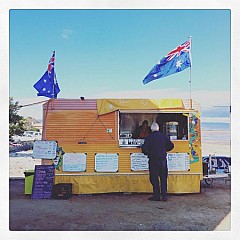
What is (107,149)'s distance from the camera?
5.55 meters

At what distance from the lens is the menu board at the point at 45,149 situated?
18.1 ft

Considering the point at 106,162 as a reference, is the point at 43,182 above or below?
below

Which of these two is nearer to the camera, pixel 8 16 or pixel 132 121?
pixel 8 16

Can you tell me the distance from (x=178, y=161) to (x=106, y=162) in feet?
3.37

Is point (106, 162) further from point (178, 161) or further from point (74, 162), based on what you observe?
point (178, 161)

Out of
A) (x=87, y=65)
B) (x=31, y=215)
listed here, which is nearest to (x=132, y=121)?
(x=87, y=65)

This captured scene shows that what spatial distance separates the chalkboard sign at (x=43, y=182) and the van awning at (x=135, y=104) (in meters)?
1.09

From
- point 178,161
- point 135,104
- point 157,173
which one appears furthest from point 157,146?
point 135,104

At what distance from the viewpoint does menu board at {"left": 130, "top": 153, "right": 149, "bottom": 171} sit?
554cm
